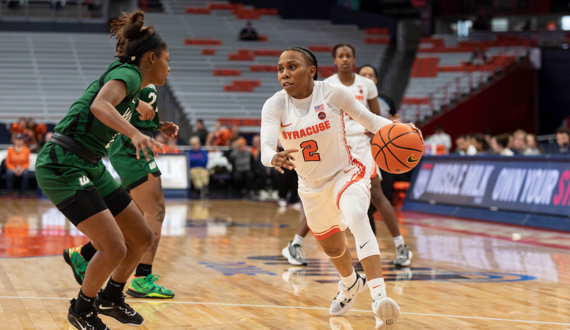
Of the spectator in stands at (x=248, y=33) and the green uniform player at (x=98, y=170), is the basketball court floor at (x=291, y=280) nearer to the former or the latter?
the green uniform player at (x=98, y=170)

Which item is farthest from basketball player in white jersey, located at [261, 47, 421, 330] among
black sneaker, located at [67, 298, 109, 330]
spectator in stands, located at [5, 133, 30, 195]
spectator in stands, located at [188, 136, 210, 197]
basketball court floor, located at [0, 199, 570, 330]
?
spectator in stands, located at [5, 133, 30, 195]

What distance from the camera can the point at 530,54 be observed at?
25.7m

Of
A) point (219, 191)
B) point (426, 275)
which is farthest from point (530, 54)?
point (426, 275)

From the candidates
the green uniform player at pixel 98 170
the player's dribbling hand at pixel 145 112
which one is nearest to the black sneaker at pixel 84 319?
the green uniform player at pixel 98 170

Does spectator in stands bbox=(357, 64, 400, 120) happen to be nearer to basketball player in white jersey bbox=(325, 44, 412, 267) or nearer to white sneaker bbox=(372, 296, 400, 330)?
basketball player in white jersey bbox=(325, 44, 412, 267)

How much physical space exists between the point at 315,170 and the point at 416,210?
8836 mm

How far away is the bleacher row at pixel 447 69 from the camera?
24.0 m

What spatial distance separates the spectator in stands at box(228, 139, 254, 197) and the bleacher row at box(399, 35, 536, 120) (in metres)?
8.24

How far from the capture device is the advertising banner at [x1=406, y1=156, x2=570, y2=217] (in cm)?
970

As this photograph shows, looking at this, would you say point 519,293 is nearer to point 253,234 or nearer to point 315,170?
point 315,170

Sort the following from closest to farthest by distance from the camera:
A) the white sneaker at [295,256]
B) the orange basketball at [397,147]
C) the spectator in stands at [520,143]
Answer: the orange basketball at [397,147]
the white sneaker at [295,256]
the spectator in stands at [520,143]

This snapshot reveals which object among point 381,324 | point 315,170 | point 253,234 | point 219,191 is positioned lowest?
point 219,191

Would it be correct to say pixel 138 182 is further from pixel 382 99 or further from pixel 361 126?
pixel 382 99

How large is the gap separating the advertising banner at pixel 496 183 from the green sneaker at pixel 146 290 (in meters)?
6.70
